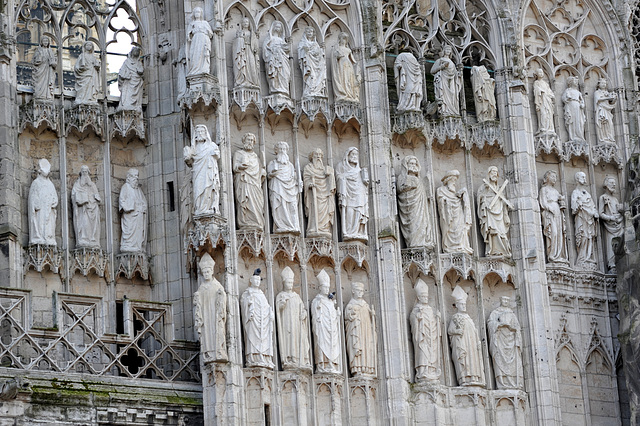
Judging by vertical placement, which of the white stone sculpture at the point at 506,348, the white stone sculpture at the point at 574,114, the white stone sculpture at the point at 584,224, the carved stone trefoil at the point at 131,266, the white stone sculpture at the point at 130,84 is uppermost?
the white stone sculpture at the point at 130,84

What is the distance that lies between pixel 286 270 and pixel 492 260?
336cm

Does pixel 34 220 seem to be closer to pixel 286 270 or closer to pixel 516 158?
pixel 286 270

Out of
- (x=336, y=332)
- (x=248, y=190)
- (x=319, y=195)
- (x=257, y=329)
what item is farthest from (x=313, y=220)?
(x=257, y=329)

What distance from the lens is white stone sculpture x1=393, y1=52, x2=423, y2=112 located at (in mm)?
27109

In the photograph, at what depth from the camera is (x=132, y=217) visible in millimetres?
25922

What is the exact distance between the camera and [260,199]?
83.2ft

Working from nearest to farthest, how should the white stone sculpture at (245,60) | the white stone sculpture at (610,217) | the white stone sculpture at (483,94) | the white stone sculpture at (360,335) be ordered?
the white stone sculpture at (360,335) < the white stone sculpture at (245,60) < the white stone sculpture at (483,94) < the white stone sculpture at (610,217)

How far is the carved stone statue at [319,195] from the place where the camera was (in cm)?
2570

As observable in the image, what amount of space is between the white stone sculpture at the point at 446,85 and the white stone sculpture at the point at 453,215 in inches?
40.6

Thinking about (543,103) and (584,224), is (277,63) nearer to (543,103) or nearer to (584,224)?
(543,103)

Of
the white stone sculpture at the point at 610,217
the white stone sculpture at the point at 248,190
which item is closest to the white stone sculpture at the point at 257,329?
the white stone sculpture at the point at 248,190

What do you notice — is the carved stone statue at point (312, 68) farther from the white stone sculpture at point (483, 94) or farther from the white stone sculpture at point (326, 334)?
the white stone sculpture at point (326, 334)

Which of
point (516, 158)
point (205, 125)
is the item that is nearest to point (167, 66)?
point (205, 125)

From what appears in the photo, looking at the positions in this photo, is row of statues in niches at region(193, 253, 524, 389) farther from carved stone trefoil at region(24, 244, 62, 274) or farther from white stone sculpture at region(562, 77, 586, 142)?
white stone sculpture at region(562, 77, 586, 142)
